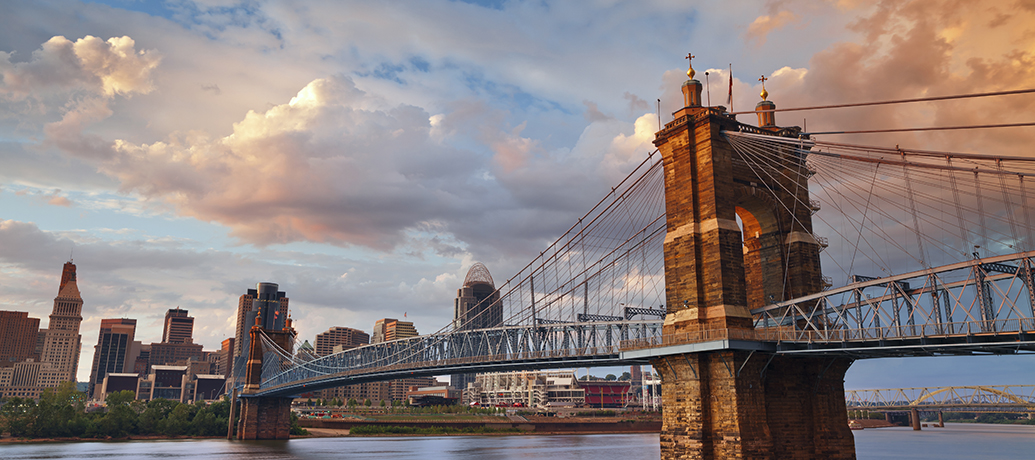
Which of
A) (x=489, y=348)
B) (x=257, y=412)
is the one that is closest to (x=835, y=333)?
(x=489, y=348)

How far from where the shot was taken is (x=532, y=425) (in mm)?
152750

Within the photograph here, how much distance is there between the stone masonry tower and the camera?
4100 centimetres

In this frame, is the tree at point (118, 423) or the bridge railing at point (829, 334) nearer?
the bridge railing at point (829, 334)

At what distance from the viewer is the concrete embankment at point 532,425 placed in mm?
143875

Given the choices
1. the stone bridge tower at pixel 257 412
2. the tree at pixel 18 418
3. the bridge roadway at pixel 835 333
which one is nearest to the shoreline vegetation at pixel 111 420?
the tree at pixel 18 418

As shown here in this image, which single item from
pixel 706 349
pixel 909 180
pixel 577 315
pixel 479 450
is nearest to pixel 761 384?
pixel 706 349

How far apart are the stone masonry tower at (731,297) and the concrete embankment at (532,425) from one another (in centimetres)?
10937

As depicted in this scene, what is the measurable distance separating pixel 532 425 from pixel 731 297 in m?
117

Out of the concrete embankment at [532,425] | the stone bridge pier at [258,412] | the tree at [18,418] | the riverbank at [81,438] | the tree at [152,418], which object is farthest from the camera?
the concrete embankment at [532,425]

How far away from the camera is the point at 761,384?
42000 millimetres

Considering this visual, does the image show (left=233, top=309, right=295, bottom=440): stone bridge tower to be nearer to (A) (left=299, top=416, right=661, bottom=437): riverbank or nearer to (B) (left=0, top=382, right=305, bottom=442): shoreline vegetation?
(B) (left=0, top=382, right=305, bottom=442): shoreline vegetation

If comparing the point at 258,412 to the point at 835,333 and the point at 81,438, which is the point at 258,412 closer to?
the point at 81,438

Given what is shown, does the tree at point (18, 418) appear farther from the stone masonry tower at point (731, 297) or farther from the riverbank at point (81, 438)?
the stone masonry tower at point (731, 297)

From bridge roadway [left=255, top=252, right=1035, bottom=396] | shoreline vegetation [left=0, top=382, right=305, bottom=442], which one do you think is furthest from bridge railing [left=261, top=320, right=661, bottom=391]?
shoreline vegetation [left=0, top=382, right=305, bottom=442]
